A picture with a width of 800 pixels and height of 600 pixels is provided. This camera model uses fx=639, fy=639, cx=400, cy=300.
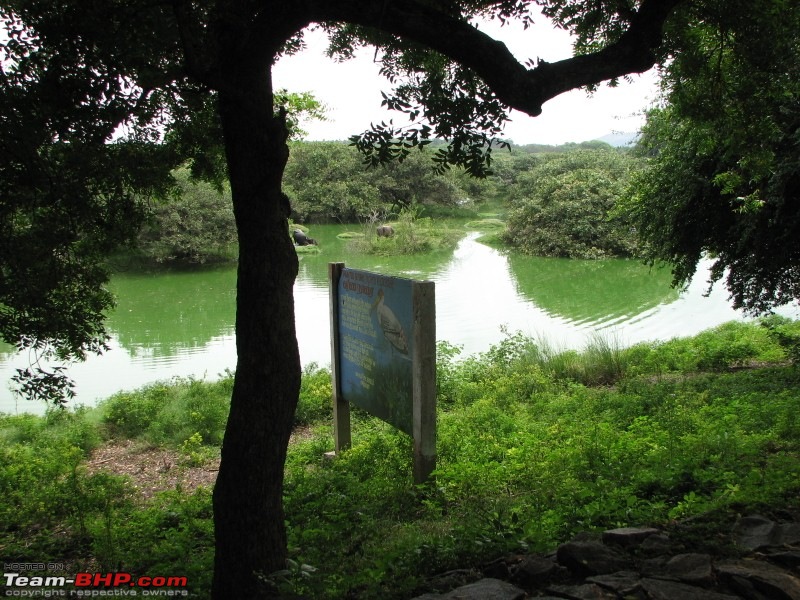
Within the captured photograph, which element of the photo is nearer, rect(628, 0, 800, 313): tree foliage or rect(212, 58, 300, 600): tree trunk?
rect(212, 58, 300, 600): tree trunk

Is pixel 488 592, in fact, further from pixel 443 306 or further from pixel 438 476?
pixel 443 306

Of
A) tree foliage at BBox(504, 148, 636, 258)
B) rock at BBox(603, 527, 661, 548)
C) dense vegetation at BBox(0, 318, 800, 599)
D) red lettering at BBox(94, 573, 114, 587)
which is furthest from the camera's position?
tree foliage at BBox(504, 148, 636, 258)

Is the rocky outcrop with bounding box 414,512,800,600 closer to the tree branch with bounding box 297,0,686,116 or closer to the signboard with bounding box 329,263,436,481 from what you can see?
the signboard with bounding box 329,263,436,481

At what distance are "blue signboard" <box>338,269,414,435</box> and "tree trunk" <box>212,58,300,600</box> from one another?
143 centimetres

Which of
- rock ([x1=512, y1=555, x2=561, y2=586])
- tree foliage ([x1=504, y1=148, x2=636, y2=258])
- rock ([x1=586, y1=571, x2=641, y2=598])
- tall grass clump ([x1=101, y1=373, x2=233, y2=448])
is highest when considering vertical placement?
tree foliage ([x1=504, y1=148, x2=636, y2=258])

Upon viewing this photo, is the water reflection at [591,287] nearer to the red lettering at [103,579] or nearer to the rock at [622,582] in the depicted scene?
the rock at [622,582]

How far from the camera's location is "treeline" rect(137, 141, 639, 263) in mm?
22750

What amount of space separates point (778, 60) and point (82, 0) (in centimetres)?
470

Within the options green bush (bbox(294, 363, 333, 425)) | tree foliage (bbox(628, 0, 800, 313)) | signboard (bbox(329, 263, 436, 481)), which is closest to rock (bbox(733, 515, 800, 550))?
signboard (bbox(329, 263, 436, 481))

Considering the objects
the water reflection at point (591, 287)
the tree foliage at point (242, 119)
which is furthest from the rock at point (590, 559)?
the water reflection at point (591, 287)

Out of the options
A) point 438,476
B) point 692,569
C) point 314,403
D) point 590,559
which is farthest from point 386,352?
point 314,403

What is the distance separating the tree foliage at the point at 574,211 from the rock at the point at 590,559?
23190 millimetres

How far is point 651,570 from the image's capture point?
102 inches

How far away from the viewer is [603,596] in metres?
2.39
